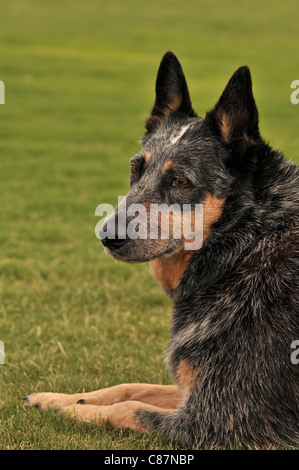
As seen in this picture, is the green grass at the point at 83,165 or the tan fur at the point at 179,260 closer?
the tan fur at the point at 179,260

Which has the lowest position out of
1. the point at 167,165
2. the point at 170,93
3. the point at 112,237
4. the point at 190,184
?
the point at 112,237

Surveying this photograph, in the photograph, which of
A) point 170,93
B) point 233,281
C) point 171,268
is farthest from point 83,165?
point 233,281

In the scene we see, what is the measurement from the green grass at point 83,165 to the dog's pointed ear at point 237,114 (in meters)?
1.17

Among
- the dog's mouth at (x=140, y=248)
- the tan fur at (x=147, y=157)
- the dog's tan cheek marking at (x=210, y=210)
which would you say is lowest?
the dog's mouth at (x=140, y=248)

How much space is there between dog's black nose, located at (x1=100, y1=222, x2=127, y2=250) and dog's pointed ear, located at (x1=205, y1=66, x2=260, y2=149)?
3.07ft

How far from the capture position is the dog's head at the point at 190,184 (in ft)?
13.6

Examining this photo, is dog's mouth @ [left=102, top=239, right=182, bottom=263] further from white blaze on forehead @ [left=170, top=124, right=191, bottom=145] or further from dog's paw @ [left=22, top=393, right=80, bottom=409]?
dog's paw @ [left=22, top=393, right=80, bottom=409]

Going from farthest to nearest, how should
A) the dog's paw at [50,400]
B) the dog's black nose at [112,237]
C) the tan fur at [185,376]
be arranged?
1. the dog's paw at [50,400]
2. the dog's black nose at [112,237]
3. the tan fur at [185,376]

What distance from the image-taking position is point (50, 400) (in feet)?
Result: 15.0

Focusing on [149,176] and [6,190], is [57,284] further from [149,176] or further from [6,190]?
[6,190]

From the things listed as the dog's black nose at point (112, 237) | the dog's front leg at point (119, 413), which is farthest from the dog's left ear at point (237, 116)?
the dog's front leg at point (119, 413)

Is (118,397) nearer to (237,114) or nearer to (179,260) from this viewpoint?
(179,260)

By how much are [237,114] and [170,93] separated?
817mm

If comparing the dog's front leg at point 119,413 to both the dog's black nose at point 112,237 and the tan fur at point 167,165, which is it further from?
the tan fur at point 167,165
